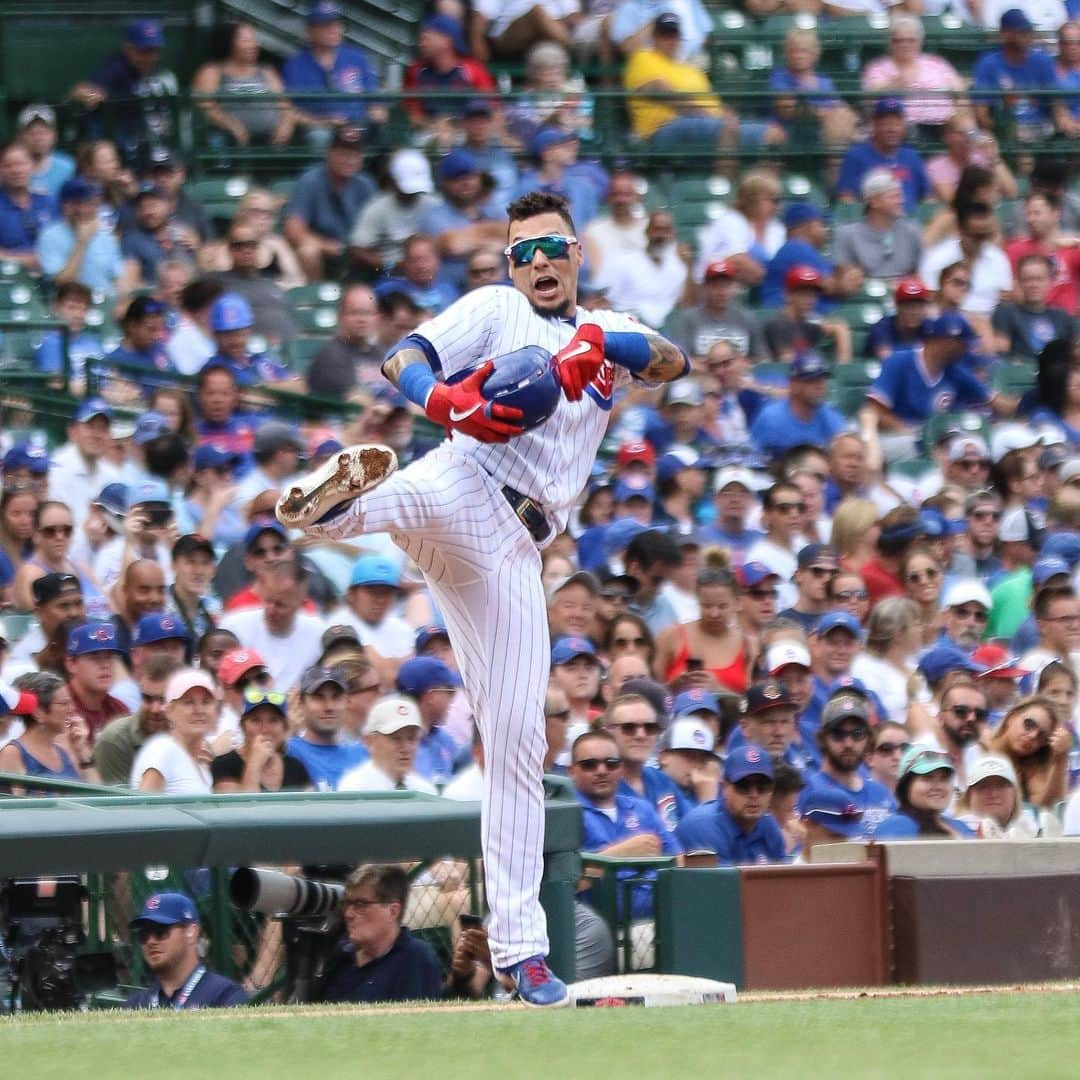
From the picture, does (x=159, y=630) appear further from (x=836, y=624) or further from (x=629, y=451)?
(x=629, y=451)

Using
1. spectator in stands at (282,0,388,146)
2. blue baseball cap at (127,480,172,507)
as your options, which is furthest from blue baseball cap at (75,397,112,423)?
spectator in stands at (282,0,388,146)

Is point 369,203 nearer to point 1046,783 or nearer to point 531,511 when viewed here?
point 1046,783

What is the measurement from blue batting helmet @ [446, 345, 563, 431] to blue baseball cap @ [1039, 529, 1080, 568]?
580 cm

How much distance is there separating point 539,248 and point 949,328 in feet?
23.9

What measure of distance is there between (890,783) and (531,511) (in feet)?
10.5

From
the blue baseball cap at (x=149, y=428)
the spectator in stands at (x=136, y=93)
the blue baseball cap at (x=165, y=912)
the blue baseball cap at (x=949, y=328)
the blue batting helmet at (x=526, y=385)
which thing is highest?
the spectator in stands at (x=136, y=93)

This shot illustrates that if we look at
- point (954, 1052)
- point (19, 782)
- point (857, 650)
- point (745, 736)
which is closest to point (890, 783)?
point (745, 736)

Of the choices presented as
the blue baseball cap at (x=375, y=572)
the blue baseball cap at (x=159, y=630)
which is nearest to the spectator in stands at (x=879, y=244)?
the blue baseball cap at (x=375, y=572)

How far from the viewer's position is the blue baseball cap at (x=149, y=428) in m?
10.8

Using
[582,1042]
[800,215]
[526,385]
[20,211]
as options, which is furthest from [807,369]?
[582,1042]

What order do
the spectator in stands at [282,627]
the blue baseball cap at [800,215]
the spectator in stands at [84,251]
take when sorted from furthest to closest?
the blue baseball cap at [800,215] → the spectator in stands at [84,251] → the spectator in stands at [282,627]

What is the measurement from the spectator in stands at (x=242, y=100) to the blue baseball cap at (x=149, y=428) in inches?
131

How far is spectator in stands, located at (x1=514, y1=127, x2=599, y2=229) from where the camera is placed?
13.7 meters

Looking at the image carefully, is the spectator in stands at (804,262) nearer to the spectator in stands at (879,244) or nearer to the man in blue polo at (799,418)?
the spectator in stands at (879,244)
